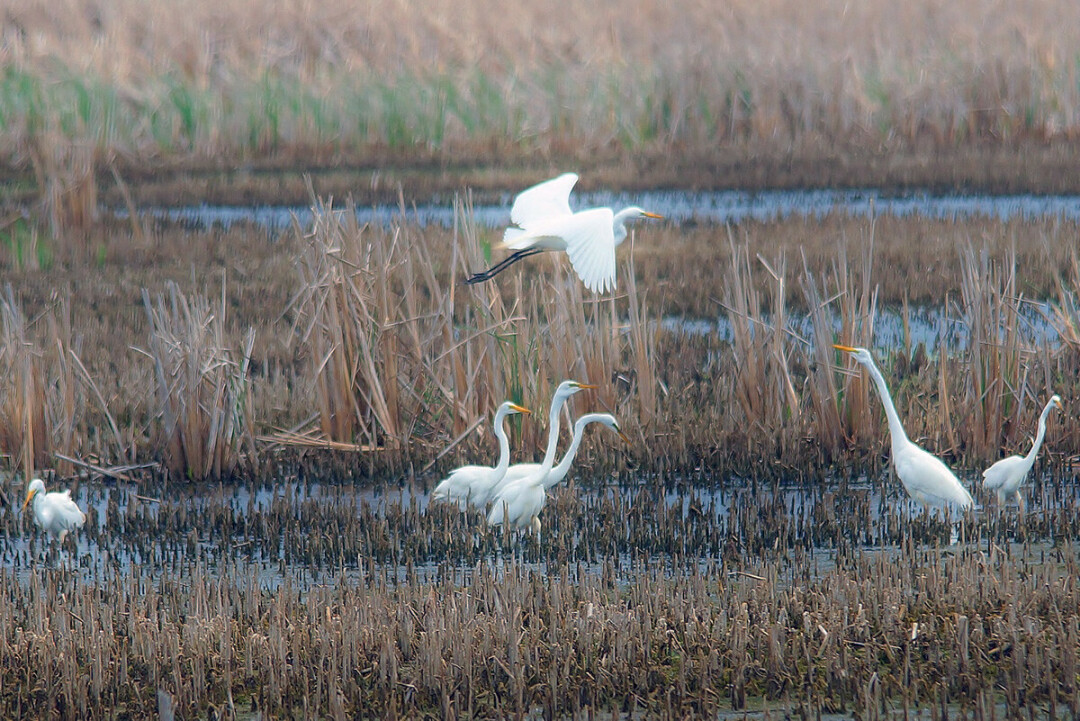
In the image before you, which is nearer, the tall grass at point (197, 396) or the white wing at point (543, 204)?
the white wing at point (543, 204)

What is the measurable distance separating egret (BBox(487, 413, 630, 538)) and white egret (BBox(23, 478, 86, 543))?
77.5 inches

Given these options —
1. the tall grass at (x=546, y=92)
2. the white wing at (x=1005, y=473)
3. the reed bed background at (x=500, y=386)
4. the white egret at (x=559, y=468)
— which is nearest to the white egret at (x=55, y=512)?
the reed bed background at (x=500, y=386)

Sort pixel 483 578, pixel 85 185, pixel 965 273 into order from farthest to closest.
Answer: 1. pixel 85 185
2. pixel 965 273
3. pixel 483 578

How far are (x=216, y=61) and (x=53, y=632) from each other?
70.5 ft

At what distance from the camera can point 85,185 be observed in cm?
1584

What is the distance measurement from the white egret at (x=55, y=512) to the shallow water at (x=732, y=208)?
9.80 m

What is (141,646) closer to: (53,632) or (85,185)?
(53,632)

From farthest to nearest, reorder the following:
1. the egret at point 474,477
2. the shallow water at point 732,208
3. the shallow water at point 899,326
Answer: the shallow water at point 732,208 < the shallow water at point 899,326 < the egret at point 474,477

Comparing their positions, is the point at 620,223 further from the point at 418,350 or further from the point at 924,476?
the point at 924,476

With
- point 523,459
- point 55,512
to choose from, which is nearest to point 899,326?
point 523,459

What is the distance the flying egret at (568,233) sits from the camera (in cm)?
685

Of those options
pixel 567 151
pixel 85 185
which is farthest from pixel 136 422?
pixel 567 151

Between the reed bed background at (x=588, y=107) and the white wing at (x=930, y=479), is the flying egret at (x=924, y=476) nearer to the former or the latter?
the white wing at (x=930, y=479)

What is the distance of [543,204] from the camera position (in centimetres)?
781
